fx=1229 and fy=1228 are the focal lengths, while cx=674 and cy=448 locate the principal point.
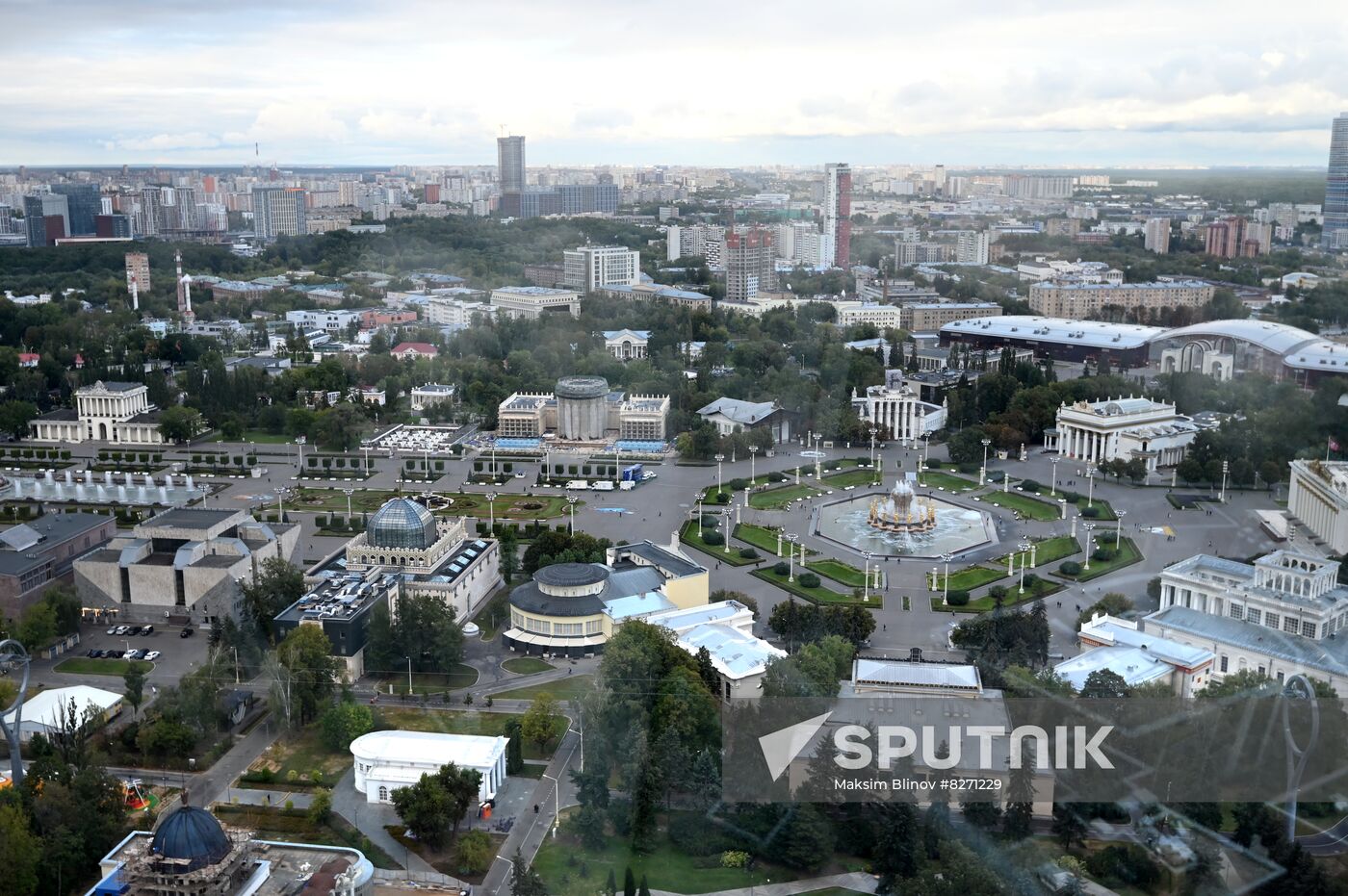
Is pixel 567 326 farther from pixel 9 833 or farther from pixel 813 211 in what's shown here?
pixel 9 833

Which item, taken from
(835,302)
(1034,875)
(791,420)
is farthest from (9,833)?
(835,302)

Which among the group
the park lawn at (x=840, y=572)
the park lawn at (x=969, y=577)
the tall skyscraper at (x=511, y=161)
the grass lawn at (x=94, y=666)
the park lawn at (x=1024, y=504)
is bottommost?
the grass lawn at (x=94, y=666)

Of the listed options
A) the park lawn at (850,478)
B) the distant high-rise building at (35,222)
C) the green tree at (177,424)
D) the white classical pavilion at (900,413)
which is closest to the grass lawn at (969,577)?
the park lawn at (850,478)

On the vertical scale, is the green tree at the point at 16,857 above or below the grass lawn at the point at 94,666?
above

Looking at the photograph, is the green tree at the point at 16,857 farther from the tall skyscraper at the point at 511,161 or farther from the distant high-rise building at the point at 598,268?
the tall skyscraper at the point at 511,161

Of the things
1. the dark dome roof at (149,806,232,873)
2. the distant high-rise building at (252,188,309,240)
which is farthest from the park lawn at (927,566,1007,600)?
the distant high-rise building at (252,188,309,240)

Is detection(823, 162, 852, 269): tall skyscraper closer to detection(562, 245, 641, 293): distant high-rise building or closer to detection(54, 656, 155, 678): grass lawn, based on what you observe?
detection(562, 245, 641, 293): distant high-rise building

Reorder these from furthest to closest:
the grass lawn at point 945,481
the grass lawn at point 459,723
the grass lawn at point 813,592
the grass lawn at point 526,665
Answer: the grass lawn at point 945,481
the grass lawn at point 813,592
the grass lawn at point 526,665
the grass lawn at point 459,723
